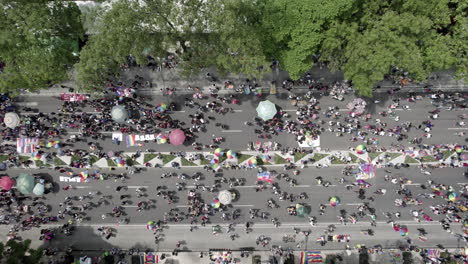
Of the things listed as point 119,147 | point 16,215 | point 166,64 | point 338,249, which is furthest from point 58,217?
point 338,249

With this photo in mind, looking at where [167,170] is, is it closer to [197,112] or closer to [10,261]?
[197,112]

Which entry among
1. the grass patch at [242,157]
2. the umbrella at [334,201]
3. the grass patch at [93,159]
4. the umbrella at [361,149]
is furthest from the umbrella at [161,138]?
the umbrella at [361,149]

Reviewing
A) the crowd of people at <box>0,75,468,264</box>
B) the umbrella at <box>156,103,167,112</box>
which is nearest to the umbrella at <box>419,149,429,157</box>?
the crowd of people at <box>0,75,468,264</box>

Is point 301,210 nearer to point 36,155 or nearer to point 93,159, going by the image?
point 93,159

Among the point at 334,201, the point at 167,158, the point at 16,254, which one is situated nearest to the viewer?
the point at 16,254

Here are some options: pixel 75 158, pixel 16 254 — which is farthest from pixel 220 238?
pixel 16 254

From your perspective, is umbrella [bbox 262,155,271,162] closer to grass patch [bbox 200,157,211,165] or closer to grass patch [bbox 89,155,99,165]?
grass patch [bbox 200,157,211,165]

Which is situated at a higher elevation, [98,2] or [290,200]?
[98,2]
